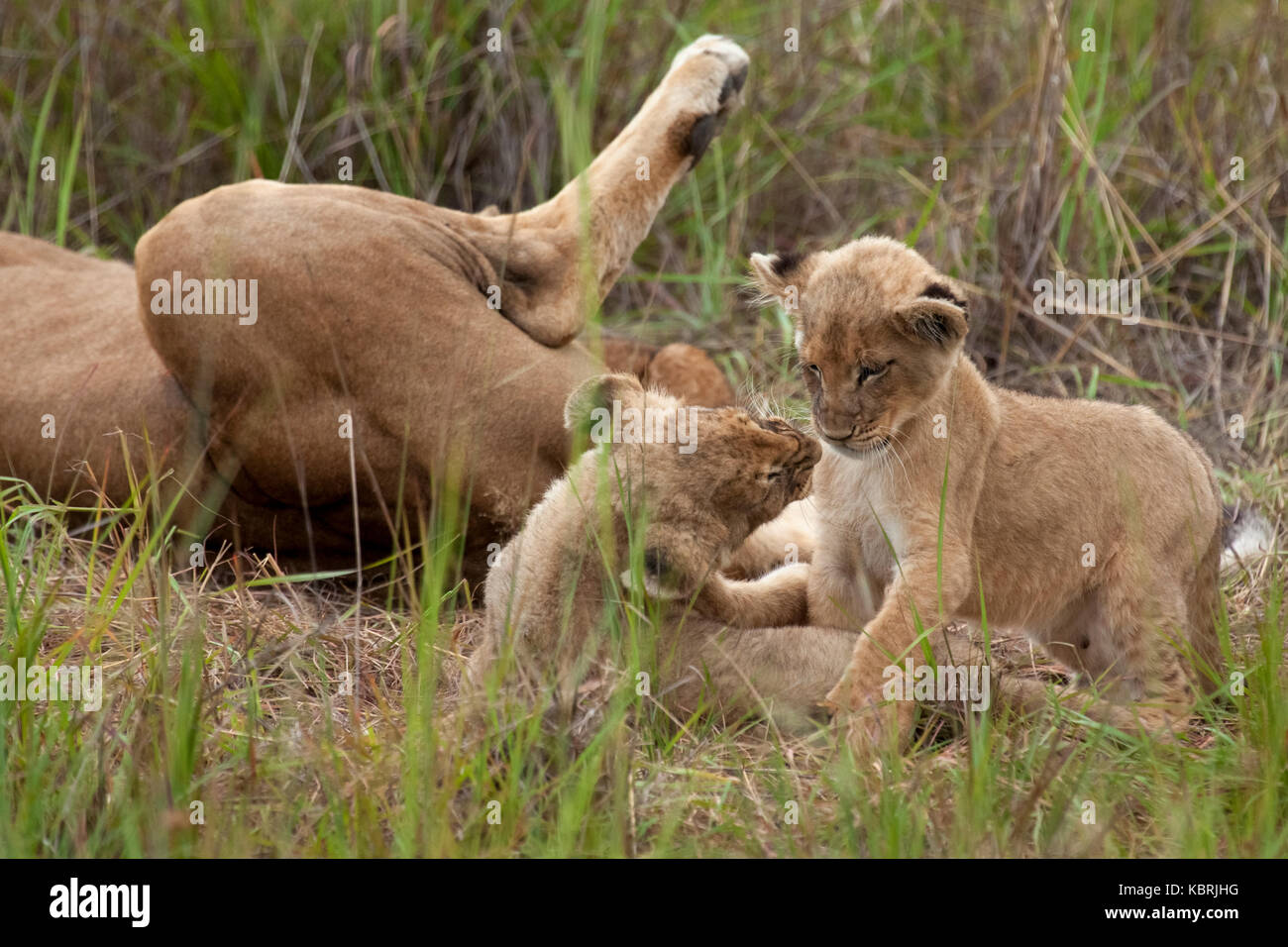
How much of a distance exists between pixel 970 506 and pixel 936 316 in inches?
23.3

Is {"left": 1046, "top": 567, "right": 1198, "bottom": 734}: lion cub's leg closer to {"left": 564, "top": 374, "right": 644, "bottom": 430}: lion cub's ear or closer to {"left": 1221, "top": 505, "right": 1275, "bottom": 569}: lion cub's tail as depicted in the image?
{"left": 1221, "top": 505, "right": 1275, "bottom": 569}: lion cub's tail

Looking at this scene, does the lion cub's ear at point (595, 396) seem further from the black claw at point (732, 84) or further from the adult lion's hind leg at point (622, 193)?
the black claw at point (732, 84)

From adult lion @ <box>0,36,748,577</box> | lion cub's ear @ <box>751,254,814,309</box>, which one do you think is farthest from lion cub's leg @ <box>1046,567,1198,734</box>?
adult lion @ <box>0,36,748,577</box>

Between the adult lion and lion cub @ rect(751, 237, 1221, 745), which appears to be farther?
the adult lion

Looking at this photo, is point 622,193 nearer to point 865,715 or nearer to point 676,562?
point 676,562

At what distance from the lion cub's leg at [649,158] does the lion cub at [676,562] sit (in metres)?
1.43

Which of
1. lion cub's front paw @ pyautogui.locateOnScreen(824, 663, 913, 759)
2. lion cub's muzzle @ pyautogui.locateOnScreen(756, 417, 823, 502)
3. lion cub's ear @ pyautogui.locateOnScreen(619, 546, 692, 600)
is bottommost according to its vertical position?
→ lion cub's front paw @ pyautogui.locateOnScreen(824, 663, 913, 759)

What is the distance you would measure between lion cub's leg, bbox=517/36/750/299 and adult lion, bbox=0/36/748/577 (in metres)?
0.31

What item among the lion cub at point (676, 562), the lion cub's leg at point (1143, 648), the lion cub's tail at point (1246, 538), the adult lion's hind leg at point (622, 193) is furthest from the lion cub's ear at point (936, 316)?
the adult lion's hind leg at point (622, 193)

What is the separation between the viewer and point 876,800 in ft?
9.09

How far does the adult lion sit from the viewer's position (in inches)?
158

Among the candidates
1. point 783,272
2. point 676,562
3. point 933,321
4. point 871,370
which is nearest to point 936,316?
point 933,321

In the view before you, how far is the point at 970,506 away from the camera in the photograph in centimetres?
338

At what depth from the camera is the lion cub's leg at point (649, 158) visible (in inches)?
185
